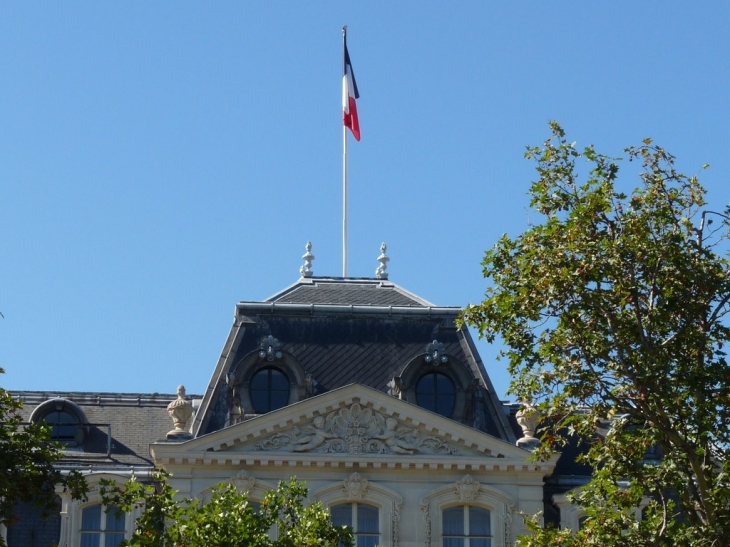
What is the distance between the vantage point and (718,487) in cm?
3634

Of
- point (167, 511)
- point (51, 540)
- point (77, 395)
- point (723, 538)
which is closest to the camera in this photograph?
point (723, 538)

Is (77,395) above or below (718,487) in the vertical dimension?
above

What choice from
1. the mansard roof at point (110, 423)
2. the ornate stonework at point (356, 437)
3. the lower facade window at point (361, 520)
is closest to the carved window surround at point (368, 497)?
the lower facade window at point (361, 520)

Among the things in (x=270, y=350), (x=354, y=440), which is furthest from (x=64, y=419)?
(x=354, y=440)

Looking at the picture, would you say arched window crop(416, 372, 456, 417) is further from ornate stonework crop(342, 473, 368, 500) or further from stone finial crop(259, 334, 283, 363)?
stone finial crop(259, 334, 283, 363)

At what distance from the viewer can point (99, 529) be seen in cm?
4666

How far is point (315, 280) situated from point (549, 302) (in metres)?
16.8

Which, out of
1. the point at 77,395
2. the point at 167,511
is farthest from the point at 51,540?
the point at 167,511

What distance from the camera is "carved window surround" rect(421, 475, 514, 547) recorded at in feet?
154

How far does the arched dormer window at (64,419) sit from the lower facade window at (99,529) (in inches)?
102

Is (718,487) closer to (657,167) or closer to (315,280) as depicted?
(657,167)

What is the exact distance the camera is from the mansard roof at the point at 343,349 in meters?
48.2

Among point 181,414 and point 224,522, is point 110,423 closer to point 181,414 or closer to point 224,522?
point 181,414

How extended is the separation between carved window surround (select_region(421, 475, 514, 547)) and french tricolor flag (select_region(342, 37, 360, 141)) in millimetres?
13703
